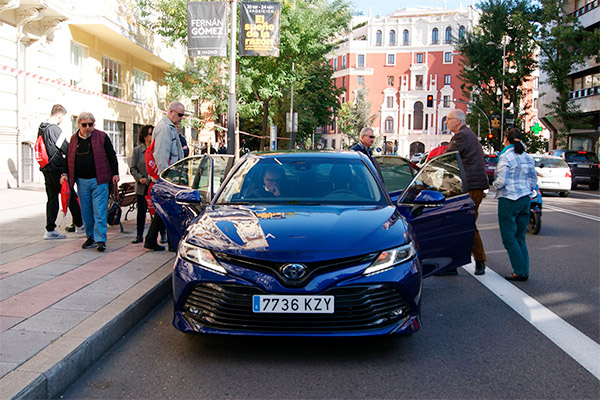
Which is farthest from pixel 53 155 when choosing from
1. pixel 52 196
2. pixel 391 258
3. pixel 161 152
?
pixel 391 258

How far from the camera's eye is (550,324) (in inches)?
195

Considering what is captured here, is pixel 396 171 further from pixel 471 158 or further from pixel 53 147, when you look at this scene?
pixel 53 147

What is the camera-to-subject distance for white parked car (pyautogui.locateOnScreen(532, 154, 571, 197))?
2109 centimetres

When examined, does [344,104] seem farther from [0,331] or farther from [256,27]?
[0,331]

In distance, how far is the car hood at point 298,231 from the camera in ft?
12.6

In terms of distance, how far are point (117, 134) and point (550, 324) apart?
77.1 feet

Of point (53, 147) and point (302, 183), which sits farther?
point (53, 147)

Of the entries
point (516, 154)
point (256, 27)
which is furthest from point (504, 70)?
point (516, 154)

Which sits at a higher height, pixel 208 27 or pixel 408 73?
pixel 408 73

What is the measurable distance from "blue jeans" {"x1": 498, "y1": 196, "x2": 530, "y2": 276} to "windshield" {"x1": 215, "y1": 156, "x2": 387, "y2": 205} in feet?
7.51

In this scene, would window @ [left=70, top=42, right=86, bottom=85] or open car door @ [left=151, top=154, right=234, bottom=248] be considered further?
window @ [left=70, top=42, right=86, bottom=85]

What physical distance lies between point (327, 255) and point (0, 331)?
2.33 metres

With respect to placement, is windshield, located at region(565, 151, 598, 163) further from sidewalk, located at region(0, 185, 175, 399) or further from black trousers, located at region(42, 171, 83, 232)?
black trousers, located at region(42, 171, 83, 232)

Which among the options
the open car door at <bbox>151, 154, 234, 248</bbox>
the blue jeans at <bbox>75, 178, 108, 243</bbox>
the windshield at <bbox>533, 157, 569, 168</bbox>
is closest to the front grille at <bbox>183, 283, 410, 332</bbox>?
the open car door at <bbox>151, 154, 234, 248</bbox>
